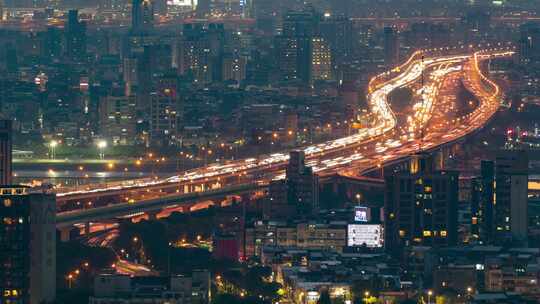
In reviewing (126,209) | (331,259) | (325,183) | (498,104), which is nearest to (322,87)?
(498,104)

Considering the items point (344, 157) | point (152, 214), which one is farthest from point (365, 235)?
point (344, 157)

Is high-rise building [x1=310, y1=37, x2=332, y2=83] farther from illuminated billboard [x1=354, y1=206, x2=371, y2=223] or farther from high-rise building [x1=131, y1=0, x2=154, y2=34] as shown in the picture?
illuminated billboard [x1=354, y1=206, x2=371, y2=223]

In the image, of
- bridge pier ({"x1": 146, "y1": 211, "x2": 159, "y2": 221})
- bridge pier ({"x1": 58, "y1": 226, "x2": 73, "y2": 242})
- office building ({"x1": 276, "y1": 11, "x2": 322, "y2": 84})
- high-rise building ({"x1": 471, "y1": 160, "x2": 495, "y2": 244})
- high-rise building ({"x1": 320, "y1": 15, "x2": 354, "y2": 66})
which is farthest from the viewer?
high-rise building ({"x1": 320, "y1": 15, "x2": 354, "y2": 66})

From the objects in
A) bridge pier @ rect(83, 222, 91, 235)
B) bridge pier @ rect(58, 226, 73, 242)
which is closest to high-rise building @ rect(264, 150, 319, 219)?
bridge pier @ rect(83, 222, 91, 235)

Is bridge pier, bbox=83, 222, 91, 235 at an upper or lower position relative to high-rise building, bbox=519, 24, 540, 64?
lower

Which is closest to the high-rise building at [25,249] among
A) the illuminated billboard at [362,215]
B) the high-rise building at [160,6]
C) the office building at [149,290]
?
the office building at [149,290]

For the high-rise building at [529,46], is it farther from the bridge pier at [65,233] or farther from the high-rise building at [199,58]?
the bridge pier at [65,233]

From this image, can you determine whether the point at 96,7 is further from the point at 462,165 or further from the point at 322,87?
the point at 462,165
